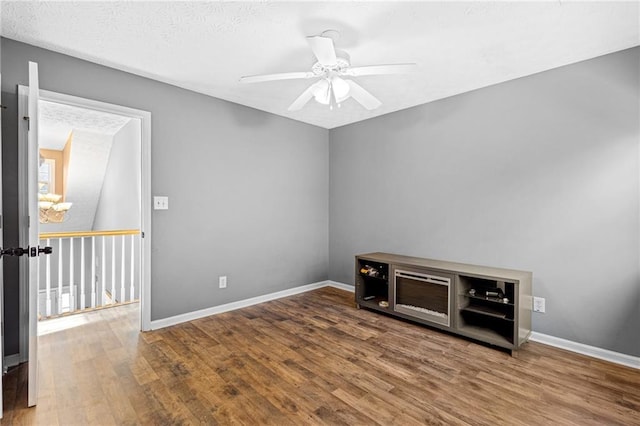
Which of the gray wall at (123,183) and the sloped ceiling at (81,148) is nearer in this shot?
the sloped ceiling at (81,148)

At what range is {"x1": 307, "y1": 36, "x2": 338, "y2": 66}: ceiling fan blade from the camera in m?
1.80

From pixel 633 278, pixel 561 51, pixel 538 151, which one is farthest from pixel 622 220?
pixel 561 51

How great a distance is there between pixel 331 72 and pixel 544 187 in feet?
6.91

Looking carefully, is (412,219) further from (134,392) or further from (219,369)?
(134,392)

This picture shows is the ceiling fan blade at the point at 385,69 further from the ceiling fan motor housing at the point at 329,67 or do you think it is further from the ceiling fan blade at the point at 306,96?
the ceiling fan blade at the point at 306,96

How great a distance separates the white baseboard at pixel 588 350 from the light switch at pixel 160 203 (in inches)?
143

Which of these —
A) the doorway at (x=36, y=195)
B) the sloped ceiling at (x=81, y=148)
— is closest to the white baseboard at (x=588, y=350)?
the doorway at (x=36, y=195)

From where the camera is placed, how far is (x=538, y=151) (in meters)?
2.74

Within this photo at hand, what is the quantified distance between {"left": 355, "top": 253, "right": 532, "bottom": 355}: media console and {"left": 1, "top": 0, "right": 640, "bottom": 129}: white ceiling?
1794 millimetres

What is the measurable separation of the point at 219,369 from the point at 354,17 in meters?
2.58

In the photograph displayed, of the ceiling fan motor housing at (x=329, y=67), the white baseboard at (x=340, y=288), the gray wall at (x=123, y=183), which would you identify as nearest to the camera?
the ceiling fan motor housing at (x=329, y=67)

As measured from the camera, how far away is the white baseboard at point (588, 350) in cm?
230

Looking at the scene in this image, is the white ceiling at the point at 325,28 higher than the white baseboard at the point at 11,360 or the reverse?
higher

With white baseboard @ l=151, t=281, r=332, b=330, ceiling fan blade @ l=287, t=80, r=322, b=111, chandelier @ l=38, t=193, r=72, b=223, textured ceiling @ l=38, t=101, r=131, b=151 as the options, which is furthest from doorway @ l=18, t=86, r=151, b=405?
chandelier @ l=38, t=193, r=72, b=223
